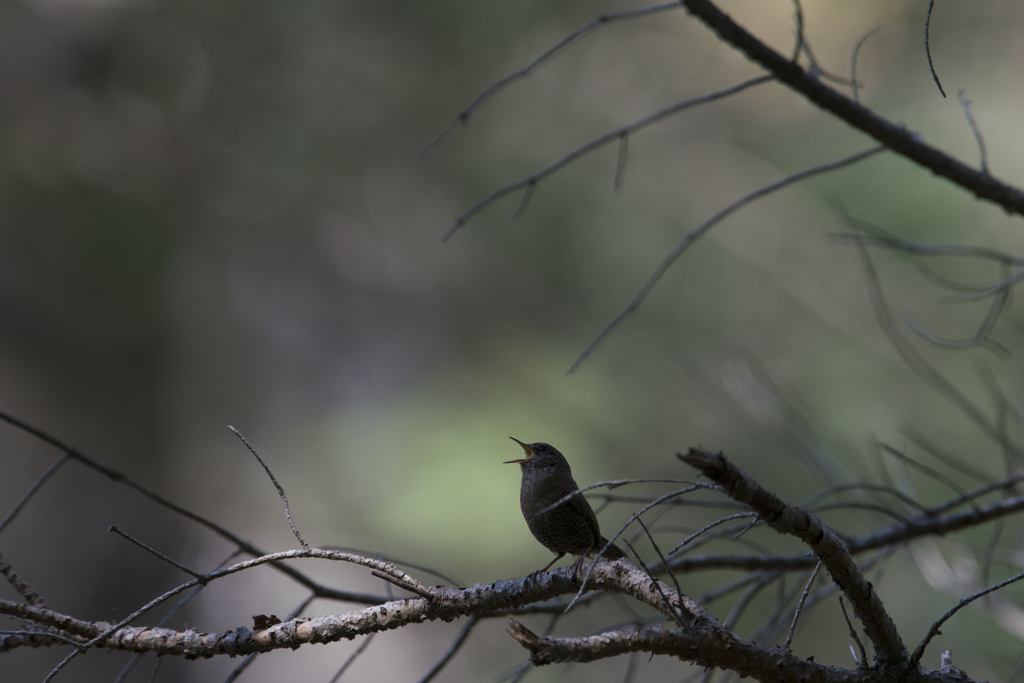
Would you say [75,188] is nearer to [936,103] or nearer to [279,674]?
[279,674]

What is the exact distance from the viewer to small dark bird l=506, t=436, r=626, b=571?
1.55 metres

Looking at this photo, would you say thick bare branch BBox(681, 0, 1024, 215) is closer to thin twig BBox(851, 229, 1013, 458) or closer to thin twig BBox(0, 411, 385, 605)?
thin twig BBox(851, 229, 1013, 458)

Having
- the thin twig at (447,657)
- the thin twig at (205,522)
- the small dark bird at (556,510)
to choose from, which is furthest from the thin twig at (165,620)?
the small dark bird at (556,510)

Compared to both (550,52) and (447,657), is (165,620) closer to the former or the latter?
(447,657)

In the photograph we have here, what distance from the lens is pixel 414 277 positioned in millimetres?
7348

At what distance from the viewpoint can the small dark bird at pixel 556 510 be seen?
5.08 feet

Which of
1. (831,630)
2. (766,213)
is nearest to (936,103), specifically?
(766,213)

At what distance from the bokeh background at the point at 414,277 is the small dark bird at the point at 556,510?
3422 millimetres

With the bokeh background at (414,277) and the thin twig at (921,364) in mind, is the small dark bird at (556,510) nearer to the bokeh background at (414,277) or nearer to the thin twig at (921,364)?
the thin twig at (921,364)

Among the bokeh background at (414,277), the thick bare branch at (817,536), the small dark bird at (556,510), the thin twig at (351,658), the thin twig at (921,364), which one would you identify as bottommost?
the thin twig at (351,658)

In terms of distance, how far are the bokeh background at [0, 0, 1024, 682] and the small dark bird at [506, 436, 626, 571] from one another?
342cm

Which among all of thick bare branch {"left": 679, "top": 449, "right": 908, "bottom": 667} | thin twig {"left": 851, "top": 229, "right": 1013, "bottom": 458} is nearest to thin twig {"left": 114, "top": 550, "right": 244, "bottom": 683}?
thick bare branch {"left": 679, "top": 449, "right": 908, "bottom": 667}

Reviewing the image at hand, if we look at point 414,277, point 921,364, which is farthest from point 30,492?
point 414,277

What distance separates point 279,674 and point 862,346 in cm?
526
